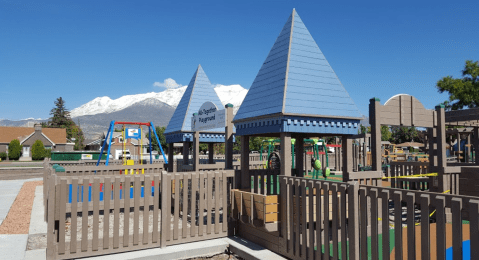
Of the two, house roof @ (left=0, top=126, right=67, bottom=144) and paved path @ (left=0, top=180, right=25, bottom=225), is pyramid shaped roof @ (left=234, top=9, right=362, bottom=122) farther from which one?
house roof @ (left=0, top=126, right=67, bottom=144)

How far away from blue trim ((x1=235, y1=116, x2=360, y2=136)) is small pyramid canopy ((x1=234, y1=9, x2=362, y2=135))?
0.38ft

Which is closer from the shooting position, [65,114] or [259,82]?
[259,82]

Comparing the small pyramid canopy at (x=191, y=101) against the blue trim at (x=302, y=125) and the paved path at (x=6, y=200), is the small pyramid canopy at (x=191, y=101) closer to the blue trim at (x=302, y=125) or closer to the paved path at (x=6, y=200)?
the blue trim at (x=302, y=125)

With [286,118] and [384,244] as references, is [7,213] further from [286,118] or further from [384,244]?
[384,244]

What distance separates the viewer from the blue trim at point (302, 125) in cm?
702

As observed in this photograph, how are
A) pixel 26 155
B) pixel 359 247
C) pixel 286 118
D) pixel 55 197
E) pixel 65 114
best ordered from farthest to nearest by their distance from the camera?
A: pixel 65 114 < pixel 26 155 < pixel 286 118 < pixel 55 197 < pixel 359 247

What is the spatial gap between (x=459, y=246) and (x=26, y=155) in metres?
77.7

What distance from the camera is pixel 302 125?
7.17 metres

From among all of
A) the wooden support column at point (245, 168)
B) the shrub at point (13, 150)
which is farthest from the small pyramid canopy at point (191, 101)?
the shrub at point (13, 150)

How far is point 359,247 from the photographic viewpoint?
495 centimetres

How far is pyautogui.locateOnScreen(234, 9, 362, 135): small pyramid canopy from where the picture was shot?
721 centimetres

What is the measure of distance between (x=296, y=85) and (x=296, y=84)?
34mm

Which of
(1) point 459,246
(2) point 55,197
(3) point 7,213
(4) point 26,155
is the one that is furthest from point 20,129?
(1) point 459,246

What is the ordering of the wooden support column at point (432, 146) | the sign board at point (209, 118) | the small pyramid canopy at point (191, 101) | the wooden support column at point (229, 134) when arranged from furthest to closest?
the small pyramid canopy at point (191, 101) → the wooden support column at point (432, 146) → the sign board at point (209, 118) → the wooden support column at point (229, 134)
